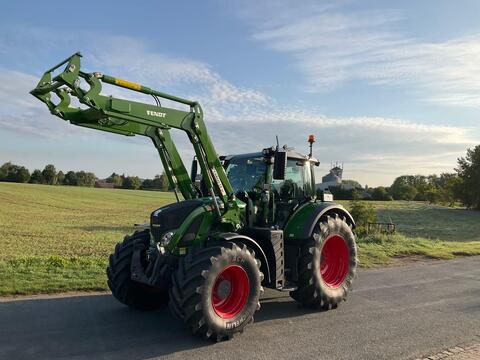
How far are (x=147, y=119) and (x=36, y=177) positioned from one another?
300 feet

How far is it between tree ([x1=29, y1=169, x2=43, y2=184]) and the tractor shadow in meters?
89.3

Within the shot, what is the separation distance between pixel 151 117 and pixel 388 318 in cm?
444

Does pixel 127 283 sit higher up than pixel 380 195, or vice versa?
pixel 380 195

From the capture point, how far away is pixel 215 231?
641cm

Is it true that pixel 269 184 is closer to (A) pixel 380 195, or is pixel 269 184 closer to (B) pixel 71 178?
(A) pixel 380 195

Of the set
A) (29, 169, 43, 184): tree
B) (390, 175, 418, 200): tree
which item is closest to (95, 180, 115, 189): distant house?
(29, 169, 43, 184): tree

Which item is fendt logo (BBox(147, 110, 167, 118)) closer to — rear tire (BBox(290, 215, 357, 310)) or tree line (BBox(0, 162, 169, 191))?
rear tire (BBox(290, 215, 357, 310))

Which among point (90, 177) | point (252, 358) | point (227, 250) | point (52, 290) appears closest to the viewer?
point (252, 358)

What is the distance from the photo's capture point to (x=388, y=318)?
6.72 m

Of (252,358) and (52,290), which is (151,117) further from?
(52,290)

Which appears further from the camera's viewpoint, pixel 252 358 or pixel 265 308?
pixel 265 308

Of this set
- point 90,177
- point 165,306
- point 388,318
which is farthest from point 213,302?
point 90,177

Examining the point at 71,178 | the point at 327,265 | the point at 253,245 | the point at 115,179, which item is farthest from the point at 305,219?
the point at 115,179

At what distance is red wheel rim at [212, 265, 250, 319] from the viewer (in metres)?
5.69
